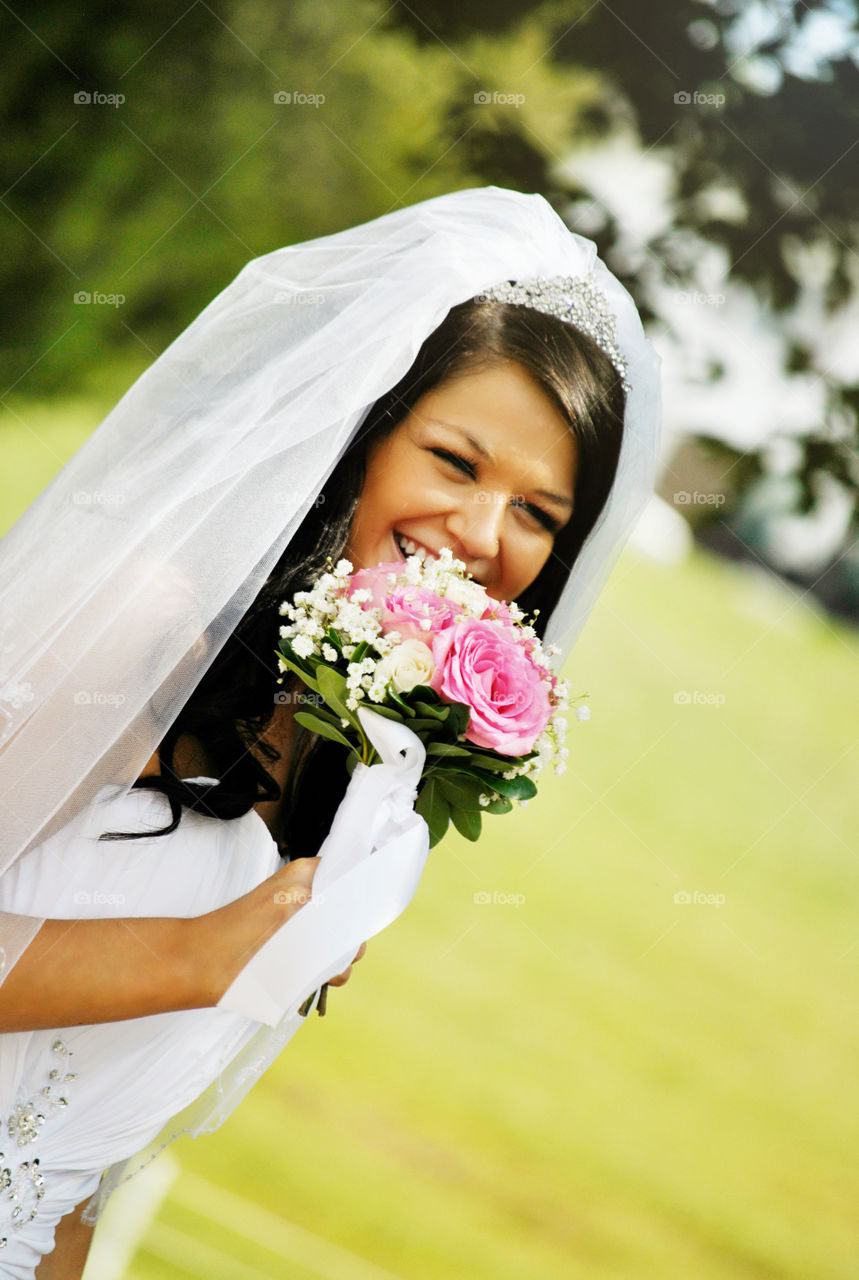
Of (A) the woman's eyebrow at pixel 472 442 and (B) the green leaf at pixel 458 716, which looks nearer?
(B) the green leaf at pixel 458 716

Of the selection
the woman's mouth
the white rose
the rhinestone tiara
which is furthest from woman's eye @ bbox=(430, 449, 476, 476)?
the white rose

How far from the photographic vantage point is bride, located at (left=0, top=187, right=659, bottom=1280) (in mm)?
1357

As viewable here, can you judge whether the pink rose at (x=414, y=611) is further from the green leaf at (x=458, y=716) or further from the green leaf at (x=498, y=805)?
the green leaf at (x=498, y=805)

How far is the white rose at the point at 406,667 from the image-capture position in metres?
1.34

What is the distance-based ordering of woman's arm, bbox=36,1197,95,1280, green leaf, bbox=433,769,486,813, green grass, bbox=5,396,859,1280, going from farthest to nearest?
green grass, bbox=5,396,859,1280 < woman's arm, bbox=36,1197,95,1280 < green leaf, bbox=433,769,486,813

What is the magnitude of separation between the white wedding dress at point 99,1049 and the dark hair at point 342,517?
0.59 ft

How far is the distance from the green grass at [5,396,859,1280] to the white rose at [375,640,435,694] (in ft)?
4.53

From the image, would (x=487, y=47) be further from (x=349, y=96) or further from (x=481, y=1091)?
(x=481, y=1091)

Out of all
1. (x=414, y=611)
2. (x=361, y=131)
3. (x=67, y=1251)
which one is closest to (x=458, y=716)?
(x=414, y=611)

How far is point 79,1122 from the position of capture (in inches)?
57.8

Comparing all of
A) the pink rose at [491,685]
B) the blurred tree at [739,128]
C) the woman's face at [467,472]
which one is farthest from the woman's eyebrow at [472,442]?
the blurred tree at [739,128]

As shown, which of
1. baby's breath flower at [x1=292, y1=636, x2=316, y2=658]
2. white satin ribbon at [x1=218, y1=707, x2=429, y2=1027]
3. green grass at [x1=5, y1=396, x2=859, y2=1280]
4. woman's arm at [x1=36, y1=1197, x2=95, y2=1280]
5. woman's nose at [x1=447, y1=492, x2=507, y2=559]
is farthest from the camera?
green grass at [x1=5, y1=396, x2=859, y2=1280]

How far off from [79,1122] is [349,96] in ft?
7.23

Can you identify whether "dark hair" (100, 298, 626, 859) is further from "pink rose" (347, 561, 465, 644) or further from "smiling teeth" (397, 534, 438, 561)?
"pink rose" (347, 561, 465, 644)
